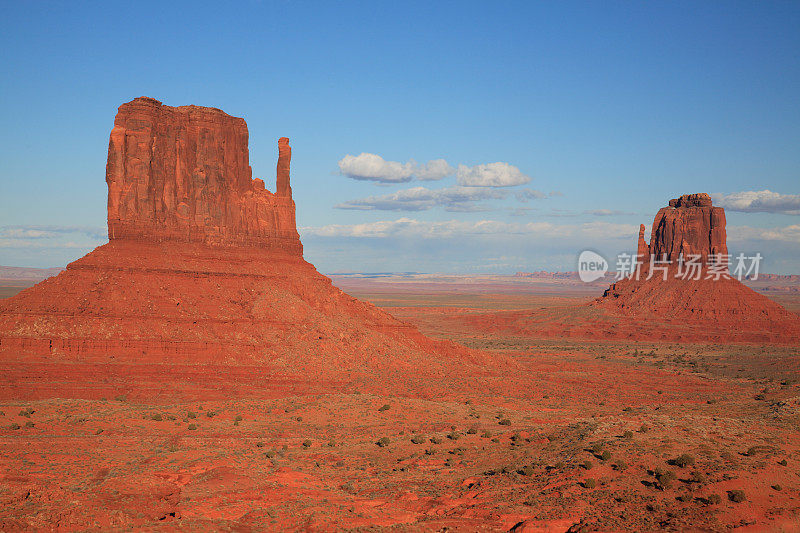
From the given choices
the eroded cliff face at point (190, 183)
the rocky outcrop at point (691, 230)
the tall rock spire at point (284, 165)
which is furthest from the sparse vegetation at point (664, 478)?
the rocky outcrop at point (691, 230)

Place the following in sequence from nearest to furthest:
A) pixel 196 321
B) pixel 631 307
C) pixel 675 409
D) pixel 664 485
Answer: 1. pixel 664 485
2. pixel 675 409
3. pixel 196 321
4. pixel 631 307

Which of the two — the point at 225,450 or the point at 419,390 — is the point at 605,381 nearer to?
the point at 419,390

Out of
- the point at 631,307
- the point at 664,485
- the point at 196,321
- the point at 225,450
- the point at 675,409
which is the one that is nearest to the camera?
the point at 664,485

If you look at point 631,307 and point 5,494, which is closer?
point 5,494

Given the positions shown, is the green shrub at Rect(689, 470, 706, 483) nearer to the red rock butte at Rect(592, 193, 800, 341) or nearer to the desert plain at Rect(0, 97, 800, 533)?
the desert plain at Rect(0, 97, 800, 533)

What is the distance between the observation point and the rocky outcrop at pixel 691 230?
106 meters

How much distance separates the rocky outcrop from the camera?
349 feet

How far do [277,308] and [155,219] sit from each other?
11.5 meters

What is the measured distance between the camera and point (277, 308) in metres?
45.2

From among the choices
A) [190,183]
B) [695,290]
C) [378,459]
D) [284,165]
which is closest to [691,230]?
[695,290]

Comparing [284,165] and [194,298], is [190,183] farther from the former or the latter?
[194,298]

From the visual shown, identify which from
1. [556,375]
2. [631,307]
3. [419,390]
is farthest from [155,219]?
[631,307]

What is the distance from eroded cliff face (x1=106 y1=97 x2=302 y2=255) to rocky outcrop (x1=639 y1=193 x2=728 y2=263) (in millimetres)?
81660

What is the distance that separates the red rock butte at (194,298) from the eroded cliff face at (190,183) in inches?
3.2
